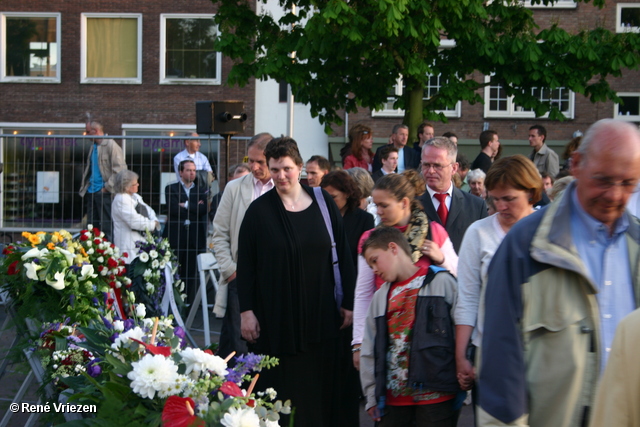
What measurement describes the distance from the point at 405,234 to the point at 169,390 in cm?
216

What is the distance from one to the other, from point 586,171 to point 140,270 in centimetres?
592

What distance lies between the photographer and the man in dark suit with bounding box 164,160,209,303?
10.1 m

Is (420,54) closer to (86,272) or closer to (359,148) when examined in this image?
(359,148)

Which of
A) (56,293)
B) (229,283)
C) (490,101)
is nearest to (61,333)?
(56,293)

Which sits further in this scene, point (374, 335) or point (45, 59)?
point (45, 59)

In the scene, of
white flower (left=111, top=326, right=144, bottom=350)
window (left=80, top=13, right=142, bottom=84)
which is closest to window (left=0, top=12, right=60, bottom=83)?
window (left=80, top=13, right=142, bottom=84)

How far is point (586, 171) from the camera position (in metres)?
2.73

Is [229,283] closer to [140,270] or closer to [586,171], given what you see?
[140,270]

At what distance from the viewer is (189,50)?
24422 mm

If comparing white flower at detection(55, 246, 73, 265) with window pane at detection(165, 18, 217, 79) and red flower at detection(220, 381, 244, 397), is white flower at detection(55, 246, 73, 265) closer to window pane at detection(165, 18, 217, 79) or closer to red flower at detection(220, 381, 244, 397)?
red flower at detection(220, 381, 244, 397)

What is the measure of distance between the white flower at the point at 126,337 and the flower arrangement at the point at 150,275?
4.63m

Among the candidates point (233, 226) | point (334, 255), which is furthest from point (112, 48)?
point (334, 255)

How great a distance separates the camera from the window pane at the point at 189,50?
80.1 feet

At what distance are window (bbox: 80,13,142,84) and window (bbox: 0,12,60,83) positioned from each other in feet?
2.96
